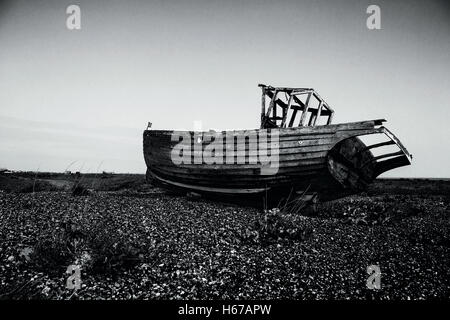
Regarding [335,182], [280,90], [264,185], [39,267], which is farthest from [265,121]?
[39,267]

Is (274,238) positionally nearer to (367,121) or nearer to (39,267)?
(39,267)

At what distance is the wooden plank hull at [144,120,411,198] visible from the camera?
9.41m

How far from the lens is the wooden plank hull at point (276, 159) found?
941 cm

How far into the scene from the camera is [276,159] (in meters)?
9.88

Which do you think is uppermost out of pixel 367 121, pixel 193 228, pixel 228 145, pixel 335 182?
pixel 367 121

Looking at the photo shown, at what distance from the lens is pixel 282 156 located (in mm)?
9758

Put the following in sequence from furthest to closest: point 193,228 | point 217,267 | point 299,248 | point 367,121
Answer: point 367,121 → point 193,228 → point 299,248 → point 217,267

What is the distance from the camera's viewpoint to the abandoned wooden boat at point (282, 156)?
9406mm

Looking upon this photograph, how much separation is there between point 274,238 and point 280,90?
6.90 m

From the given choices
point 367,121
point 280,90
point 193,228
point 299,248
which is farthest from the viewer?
point 280,90

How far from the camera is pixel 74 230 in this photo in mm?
5609

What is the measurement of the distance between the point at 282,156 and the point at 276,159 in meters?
0.25

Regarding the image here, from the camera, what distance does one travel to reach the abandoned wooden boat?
9.41m
